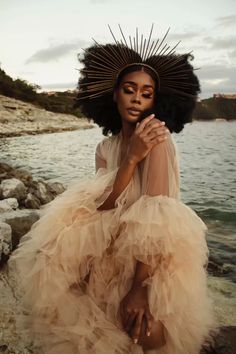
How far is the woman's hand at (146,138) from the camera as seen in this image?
2260mm

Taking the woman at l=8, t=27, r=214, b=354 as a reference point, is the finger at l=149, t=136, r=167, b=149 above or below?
above

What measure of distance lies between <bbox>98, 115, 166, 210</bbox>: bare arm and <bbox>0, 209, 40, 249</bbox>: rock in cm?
234

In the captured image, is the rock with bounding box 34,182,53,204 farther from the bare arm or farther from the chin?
the bare arm

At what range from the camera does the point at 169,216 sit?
2.19 meters

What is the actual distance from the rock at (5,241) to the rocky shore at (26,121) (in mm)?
25332

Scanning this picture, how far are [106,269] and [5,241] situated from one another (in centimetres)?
182

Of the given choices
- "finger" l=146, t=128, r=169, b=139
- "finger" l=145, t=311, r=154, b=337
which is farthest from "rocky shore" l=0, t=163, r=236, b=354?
"finger" l=146, t=128, r=169, b=139

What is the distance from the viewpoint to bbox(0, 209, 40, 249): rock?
4.38 meters

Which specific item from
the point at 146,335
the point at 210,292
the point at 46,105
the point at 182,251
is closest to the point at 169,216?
the point at 182,251

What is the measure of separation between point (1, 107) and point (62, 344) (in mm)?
36042

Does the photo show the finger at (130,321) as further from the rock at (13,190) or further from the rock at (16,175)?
the rock at (16,175)

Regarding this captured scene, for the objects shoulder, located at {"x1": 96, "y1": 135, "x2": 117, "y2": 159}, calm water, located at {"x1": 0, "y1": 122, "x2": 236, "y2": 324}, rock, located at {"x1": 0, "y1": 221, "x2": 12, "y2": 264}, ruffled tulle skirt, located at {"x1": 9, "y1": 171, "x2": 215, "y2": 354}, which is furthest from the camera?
calm water, located at {"x1": 0, "y1": 122, "x2": 236, "y2": 324}

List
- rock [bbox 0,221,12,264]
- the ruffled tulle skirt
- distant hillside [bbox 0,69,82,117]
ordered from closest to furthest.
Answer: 1. the ruffled tulle skirt
2. rock [bbox 0,221,12,264]
3. distant hillside [bbox 0,69,82,117]

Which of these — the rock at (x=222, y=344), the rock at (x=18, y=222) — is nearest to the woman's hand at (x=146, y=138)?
the rock at (x=222, y=344)
